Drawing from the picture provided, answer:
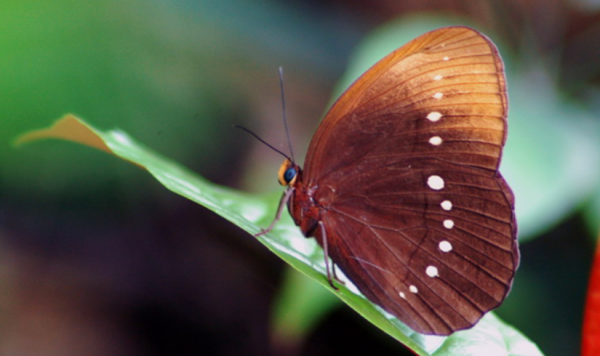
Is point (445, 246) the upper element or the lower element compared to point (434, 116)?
lower

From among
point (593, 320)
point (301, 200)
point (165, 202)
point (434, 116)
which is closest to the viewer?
point (593, 320)

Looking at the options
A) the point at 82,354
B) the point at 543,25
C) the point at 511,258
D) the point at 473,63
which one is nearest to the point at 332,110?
the point at 473,63

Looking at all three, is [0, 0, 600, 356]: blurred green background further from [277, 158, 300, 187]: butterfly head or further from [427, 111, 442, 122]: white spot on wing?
[427, 111, 442, 122]: white spot on wing

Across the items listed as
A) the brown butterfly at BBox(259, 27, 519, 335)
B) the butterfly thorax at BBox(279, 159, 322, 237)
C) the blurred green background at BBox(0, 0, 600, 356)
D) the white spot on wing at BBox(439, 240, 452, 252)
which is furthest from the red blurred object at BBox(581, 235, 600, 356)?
the blurred green background at BBox(0, 0, 600, 356)

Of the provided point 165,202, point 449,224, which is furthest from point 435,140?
point 165,202

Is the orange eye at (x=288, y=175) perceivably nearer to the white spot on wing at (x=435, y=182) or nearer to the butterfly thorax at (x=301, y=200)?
the butterfly thorax at (x=301, y=200)

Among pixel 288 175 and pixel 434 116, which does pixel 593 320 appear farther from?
pixel 288 175

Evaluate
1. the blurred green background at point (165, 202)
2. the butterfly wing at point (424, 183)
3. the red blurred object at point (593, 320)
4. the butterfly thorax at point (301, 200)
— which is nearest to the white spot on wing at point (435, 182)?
the butterfly wing at point (424, 183)
